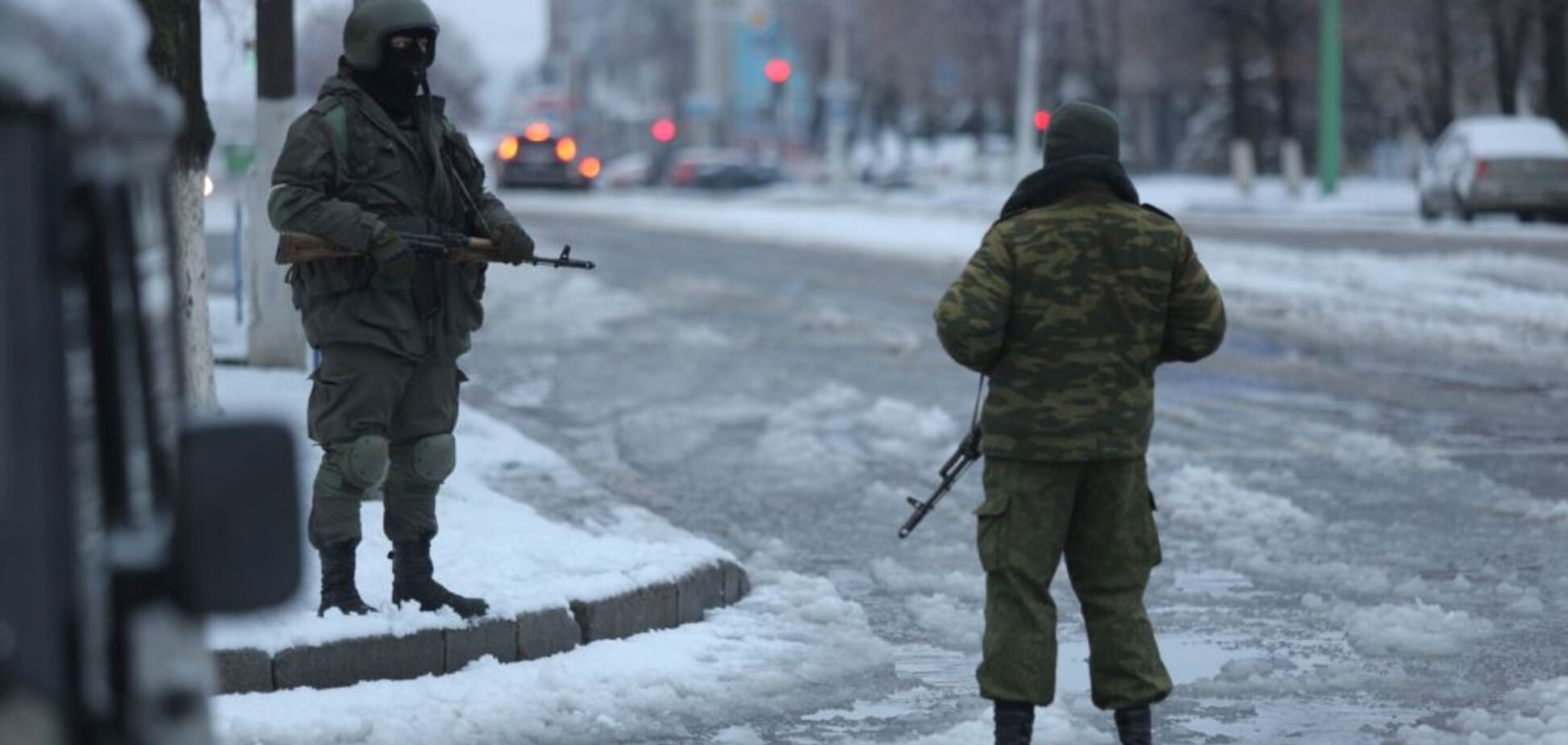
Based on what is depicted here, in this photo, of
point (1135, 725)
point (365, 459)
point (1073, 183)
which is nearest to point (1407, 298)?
point (365, 459)

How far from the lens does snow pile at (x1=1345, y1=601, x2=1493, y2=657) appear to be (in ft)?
25.3

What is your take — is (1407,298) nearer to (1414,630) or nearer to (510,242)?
(1414,630)

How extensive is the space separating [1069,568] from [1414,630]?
255cm

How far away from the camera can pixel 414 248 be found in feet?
22.1

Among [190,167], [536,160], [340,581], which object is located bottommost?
[536,160]

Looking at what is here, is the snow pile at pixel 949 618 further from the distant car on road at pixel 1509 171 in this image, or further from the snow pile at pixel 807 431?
the distant car on road at pixel 1509 171

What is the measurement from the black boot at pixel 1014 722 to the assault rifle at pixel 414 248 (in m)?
1.69

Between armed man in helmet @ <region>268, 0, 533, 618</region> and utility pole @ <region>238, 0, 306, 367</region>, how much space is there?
6318mm

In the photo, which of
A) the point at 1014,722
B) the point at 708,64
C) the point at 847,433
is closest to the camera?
the point at 1014,722

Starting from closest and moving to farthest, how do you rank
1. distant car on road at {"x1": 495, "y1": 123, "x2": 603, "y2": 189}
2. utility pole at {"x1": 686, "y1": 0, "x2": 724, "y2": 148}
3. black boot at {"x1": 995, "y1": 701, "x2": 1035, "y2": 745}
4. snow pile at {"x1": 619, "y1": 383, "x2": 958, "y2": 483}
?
black boot at {"x1": 995, "y1": 701, "x2": 1035, "y2": 745} < snow pile at {"x1": 619, "y1": 383, "x2": 958, "y2": 483} < distant car on road at {"x1": 495, "y1": 123, "x2": 603, "y2": 189} < utility pole at {"x1": 686, "y1": 0, "x2": 724, "y2": 148}

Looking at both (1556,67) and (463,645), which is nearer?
(463,645)

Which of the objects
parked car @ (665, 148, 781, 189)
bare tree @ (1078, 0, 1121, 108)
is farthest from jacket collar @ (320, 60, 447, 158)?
parked car @ (665, 148, 781, 189)

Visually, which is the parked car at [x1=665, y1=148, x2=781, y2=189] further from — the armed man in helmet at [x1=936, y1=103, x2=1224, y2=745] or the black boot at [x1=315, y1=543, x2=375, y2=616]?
the armed man in helmet at [x1=936, y1=103, x2=1224, y2=745]

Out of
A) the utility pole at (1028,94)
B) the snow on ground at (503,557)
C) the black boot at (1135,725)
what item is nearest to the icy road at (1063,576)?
the snow on ground at (503,557)
